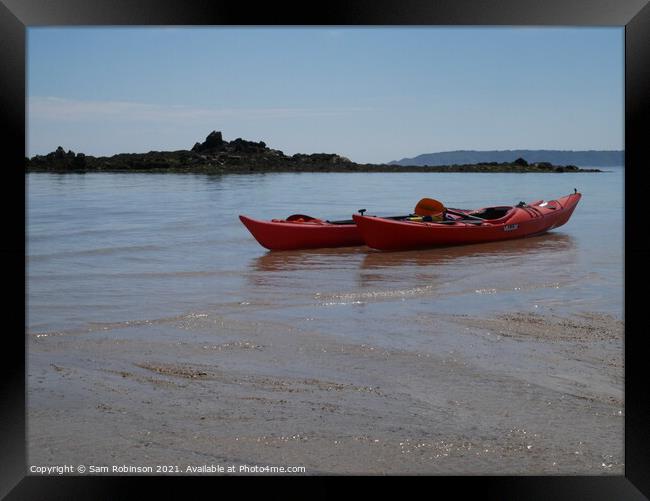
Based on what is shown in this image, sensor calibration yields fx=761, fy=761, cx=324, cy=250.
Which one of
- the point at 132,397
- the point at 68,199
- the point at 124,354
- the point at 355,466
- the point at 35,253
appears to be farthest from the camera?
the point at 68,199

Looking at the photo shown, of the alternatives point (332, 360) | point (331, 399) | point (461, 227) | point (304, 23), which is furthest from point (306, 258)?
point (304, 23)

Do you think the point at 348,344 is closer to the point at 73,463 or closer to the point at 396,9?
the point at 73,463

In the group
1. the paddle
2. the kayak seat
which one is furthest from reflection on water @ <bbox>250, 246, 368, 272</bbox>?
the kayak seat

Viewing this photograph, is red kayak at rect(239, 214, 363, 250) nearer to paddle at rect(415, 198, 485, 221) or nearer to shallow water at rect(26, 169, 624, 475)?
shallow water at rect(26, 169, 624, 475)

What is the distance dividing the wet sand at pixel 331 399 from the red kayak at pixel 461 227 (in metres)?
4.47

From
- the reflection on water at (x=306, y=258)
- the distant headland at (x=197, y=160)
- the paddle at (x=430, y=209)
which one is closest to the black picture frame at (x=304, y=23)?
the reflection on water at (x=306, y=258)

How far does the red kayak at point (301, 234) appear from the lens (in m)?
10.4

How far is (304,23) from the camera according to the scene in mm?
2705

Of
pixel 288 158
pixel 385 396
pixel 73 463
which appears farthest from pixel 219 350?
pixel 288 158

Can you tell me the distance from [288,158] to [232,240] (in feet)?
94.1

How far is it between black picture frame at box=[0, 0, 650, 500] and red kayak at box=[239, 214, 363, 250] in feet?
24.9

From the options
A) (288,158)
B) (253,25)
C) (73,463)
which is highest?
(288,158)

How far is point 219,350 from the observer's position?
4.90 m

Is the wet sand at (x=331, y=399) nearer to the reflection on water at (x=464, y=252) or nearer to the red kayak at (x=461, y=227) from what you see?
the reflection on water at (x=464, y=252)
